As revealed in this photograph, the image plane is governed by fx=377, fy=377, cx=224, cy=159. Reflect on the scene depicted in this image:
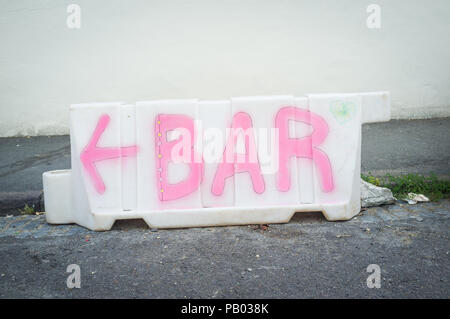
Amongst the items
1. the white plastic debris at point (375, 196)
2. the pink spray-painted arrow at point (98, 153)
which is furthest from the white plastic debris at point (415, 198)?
the pink spray-painted arrow at point (98, 153)

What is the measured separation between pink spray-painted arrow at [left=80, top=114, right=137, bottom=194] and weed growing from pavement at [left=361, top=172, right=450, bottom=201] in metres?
2.52

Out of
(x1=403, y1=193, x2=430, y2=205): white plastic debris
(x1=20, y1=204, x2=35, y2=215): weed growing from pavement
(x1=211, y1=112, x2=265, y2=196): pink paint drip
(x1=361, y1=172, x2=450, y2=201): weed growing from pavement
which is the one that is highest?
(x1=211, y1=112, x2=265, y2=196): pink paint drip

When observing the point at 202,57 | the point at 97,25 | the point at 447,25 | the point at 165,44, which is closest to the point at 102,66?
the point at 97,25

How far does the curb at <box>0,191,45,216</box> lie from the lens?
12.8 ft

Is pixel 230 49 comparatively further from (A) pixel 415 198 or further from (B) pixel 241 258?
(B) pixel 241 258

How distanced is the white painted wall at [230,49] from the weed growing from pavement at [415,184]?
3097 millimetres

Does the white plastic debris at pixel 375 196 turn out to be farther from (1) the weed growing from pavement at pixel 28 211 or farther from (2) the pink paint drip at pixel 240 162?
(1) the weed growing from pavement at pixel 28 211

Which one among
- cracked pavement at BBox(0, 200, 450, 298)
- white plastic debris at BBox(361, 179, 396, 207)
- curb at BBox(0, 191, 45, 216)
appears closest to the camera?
cracked pavement at BBox(0, 200, 450, 298)

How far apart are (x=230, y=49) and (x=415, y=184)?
402cm

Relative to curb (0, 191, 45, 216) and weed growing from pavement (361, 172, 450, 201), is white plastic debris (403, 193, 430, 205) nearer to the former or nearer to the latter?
weed growing from pavement (361, 172, 450, 201)

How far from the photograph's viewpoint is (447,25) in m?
6.59

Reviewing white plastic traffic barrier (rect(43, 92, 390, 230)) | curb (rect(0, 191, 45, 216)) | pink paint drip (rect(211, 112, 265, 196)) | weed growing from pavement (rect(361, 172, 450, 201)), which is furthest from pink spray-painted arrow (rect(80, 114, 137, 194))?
weed growing from pavement (rect(361, 172, 450, 201))
